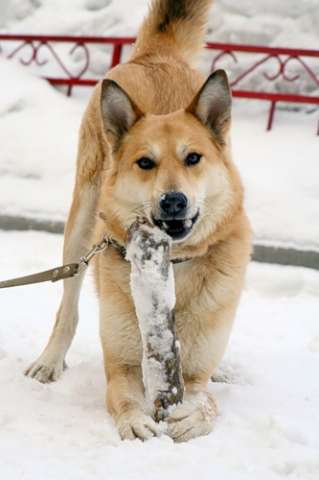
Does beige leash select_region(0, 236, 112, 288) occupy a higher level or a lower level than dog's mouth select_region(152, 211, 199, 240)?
lower

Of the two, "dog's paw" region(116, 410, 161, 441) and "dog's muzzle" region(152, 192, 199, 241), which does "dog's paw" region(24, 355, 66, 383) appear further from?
"dog's muzzle" region(152, 192, 199, 241)

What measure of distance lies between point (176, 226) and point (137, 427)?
76 cm

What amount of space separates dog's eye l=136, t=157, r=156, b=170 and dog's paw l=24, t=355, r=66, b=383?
1234mm

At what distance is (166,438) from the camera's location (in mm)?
2697

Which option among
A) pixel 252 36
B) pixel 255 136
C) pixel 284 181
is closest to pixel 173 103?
pixel 284 181

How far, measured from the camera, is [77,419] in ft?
9.79

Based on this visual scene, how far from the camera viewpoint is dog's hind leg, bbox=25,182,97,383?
400cm

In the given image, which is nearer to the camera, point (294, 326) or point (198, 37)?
point (198, 37)

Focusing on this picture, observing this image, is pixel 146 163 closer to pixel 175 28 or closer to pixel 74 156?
pixel 175 28

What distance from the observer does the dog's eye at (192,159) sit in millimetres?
3068

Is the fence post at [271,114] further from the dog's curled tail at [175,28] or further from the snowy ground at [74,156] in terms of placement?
the dog's curled tail at [175,28]

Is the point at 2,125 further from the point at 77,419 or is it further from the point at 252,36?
the point at 77,419

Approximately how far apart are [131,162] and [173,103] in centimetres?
73

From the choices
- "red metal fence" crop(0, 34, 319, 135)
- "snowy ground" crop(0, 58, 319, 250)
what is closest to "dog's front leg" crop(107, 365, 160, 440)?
"snowy ground" crop(0, 58, 319, 250)
